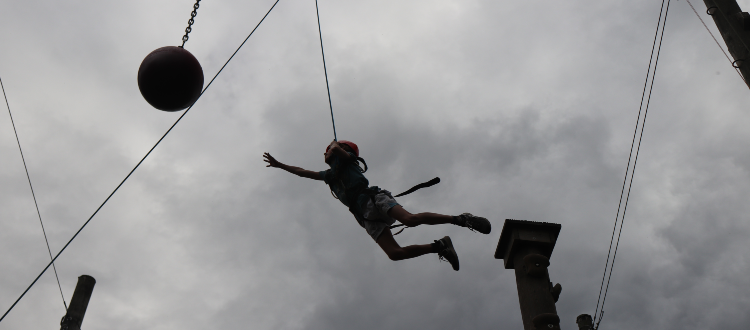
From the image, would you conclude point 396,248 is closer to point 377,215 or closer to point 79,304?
point 377,215

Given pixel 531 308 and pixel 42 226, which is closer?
pixel 531 308

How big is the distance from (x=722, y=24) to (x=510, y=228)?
8.74ft

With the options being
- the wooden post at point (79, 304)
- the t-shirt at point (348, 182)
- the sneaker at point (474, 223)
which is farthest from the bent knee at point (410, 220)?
the wooden post at point (79, 304)

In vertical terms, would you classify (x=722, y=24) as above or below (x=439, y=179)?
above

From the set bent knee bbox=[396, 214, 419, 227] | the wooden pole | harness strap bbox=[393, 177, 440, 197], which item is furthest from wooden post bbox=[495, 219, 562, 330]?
the wooden pole

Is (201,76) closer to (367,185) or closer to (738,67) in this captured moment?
(367,185)

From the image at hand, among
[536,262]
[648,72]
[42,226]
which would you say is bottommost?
[536,262]

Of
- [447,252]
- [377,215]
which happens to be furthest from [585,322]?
[377,215]

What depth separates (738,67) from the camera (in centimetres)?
433

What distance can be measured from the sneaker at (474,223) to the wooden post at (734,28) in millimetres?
2383

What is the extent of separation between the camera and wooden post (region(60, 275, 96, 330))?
5.09 metres

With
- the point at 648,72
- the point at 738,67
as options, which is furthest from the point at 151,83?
the point at 648,72

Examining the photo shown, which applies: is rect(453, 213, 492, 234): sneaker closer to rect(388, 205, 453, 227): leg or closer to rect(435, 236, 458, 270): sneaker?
rect(388, 205, 453, 227): leg

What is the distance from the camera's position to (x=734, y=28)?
445 cm
